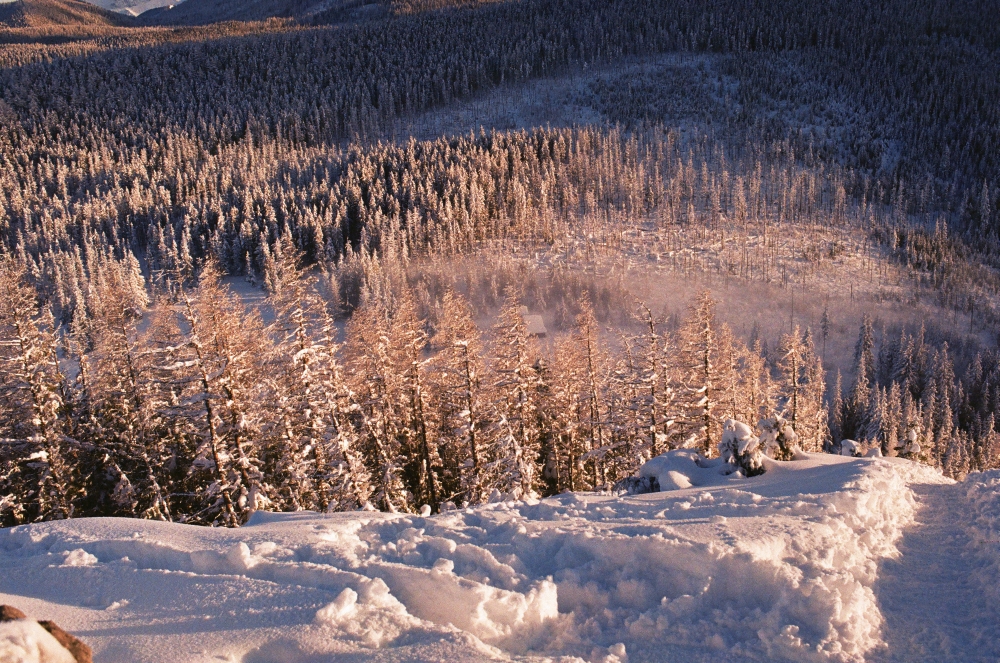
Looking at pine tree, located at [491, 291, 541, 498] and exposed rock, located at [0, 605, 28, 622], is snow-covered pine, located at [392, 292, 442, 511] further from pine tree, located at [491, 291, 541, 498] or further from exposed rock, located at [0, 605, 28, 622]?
exposed rock, located at [0, 605, 28, 622]

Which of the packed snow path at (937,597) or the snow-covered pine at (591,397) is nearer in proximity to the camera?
the packed snow path at (937,597)

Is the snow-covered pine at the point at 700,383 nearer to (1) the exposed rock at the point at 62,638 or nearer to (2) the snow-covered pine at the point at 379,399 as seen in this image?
(2) the snow-covered pine at the point at 379,399

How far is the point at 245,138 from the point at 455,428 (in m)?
196

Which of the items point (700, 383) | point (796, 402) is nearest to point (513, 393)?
point (700, 383)

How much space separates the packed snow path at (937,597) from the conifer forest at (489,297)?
6547 mm

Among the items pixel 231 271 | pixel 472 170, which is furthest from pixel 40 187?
pixel 472 170

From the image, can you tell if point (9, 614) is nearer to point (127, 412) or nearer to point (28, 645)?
point (28, 645)

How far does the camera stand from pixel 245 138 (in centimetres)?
19062

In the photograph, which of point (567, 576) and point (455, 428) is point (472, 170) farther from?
point (567, 576)

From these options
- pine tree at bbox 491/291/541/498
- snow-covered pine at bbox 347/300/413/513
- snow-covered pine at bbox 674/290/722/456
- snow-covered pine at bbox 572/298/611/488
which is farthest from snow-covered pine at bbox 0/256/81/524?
snow-covered pine at bbox 674/290/722/456

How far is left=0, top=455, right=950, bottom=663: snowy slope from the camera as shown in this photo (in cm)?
705

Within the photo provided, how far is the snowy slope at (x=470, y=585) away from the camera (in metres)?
7.05

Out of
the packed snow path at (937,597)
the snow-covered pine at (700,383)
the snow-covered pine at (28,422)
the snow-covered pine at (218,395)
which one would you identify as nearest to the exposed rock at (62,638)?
the packed snow path at (937,597)

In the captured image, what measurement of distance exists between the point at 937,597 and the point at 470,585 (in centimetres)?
701
